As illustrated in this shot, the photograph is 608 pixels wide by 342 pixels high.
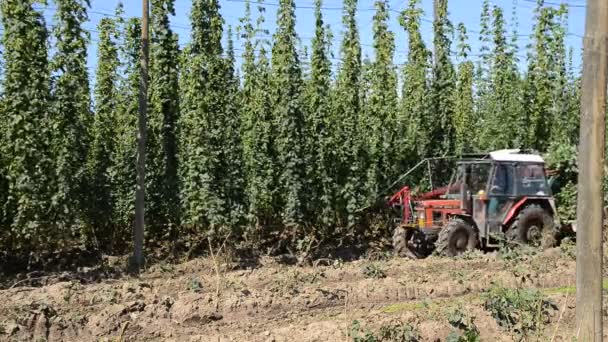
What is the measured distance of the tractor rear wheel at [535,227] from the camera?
13414 millimetres

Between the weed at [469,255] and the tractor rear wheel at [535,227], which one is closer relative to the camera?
the weed at [469,255]

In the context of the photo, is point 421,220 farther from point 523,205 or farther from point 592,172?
point 592,172

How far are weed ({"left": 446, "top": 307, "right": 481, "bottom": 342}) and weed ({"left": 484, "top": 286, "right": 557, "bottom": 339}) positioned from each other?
0.41 metres

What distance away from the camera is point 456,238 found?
12.9m

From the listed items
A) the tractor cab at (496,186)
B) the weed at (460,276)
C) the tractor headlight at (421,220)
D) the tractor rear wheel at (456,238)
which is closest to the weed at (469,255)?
the tractor rear wheel at (456,238)

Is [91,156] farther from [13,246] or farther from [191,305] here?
[191,305]

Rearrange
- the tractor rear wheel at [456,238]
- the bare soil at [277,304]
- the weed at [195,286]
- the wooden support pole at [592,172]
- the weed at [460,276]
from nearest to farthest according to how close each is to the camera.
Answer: the wooden support pole at [592,172], the bare soil at [277,304], the weed at [195,286], the weed at [460,276], the tractor rear wheel at [456,238]

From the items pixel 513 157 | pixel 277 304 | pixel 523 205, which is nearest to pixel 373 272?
pixel 277 304

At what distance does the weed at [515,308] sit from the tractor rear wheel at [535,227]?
17.5 feet

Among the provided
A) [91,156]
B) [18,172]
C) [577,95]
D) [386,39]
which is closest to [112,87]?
[91,156]

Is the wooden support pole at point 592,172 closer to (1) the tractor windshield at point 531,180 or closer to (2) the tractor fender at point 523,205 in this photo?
(2) the tractor fender at point 523,205

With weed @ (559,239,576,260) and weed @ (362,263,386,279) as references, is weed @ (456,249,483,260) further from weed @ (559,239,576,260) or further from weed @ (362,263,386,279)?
weed @ (362,263,386,279)

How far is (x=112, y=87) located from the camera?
15039 mm

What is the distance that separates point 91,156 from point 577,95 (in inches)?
611
